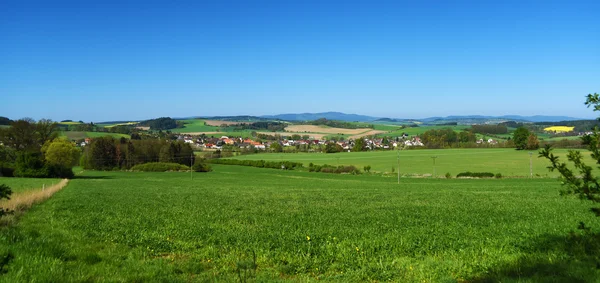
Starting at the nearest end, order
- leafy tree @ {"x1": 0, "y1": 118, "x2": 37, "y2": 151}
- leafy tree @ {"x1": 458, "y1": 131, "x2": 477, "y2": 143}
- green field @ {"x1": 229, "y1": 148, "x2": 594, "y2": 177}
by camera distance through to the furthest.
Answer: green field @ {"x1": 229, "y1": 148, "x2": 594, "y2": 177} < leafy tree @ {"x1": 0, "y1": 118, "x2": 37, "y2": 151} < leafy tree @ {"x1": 458, "y1": 131, "x2": 477, "y2": 143}

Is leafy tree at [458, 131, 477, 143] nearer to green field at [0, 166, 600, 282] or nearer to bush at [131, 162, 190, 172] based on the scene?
bush at [131, 162, 190, 172]

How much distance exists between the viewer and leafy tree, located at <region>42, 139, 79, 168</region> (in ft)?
197

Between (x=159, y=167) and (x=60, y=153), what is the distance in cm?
2412

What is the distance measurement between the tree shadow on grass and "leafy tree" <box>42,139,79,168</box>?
2584 inches

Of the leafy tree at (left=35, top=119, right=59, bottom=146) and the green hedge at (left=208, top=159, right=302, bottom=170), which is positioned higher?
the leafy tree at (left=35, top=119, right=59, bottom=146)

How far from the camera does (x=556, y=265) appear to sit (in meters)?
7.00

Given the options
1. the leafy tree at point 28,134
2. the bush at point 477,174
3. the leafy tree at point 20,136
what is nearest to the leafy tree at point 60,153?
the leafy tree at point 28,134

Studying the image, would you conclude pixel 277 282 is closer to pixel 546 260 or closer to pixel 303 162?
pixel 546 260

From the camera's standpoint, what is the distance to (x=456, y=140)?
11788 cm

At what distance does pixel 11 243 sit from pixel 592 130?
10203 mm

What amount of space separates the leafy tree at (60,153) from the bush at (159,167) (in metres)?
21.2

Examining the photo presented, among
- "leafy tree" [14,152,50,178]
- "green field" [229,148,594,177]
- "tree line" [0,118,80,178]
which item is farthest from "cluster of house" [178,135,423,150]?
"leafy tree" [14,152,50,178]

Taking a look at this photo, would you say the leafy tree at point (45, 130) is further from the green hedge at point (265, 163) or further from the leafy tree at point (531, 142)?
the leafy tree at point (531, 142)

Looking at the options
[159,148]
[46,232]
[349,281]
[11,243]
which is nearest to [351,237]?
[349,281]
